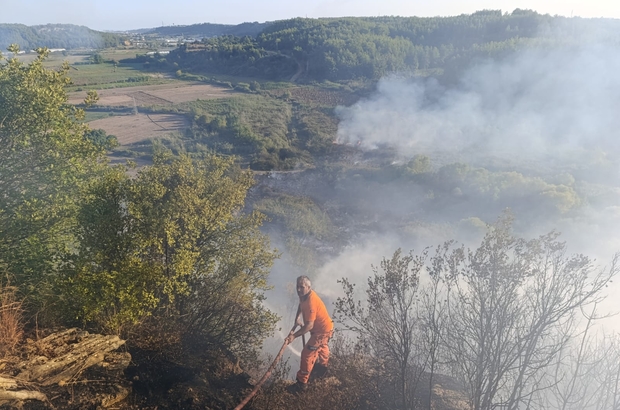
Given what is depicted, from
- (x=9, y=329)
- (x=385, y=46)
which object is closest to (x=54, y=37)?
(x=385, y=46)

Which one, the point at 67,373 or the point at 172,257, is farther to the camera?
the point at 172,257

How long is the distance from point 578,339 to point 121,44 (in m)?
150

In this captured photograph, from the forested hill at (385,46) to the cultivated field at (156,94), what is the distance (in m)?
12.8

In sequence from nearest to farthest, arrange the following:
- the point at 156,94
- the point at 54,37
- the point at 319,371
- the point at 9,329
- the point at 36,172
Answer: the point at 9,329
the point at 36,172
the point at 319,371
the point at 156,94
the point at 54,37

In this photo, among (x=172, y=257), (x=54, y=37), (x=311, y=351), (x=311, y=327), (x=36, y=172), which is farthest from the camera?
(x=54, y=37)

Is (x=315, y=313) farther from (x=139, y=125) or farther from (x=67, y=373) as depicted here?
(x=139, y=125)

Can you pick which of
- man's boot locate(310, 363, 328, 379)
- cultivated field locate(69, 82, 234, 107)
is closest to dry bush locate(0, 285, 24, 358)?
man's boot locate(310, 363, 328, 379)

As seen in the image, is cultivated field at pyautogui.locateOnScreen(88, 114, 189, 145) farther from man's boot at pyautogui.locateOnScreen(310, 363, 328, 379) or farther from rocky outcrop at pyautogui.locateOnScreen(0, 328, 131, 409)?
man's boot at pyautogui.locateOnScreen(310, 363, 328, 379)

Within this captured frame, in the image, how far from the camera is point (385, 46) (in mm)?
61281

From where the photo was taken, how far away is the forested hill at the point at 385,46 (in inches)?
2013

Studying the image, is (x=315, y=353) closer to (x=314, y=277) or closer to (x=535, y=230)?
(x=314, y=277)

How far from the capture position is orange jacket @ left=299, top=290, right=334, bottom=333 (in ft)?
21.2

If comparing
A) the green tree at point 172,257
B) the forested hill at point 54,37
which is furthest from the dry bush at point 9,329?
the forested hill at point 54,37

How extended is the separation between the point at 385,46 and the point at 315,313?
6109 centimetres
